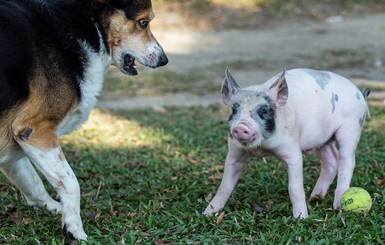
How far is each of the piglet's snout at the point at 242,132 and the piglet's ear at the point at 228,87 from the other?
438 mm

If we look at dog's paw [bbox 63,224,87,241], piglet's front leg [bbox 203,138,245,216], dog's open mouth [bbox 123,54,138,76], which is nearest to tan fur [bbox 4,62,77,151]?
dog's paw [bbox 63,224,87,241]

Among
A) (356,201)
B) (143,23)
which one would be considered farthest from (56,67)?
(356,201)

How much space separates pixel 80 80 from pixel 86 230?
108 cm

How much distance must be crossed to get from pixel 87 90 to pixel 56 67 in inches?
13.3

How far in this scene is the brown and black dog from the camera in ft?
16.4

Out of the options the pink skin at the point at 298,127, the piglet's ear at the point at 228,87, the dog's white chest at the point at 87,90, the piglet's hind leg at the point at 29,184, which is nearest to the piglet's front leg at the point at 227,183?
the pink skin at the point at 298,127

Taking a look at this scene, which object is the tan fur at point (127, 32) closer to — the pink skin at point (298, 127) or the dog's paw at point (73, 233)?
the pink skin at point (298, 127)

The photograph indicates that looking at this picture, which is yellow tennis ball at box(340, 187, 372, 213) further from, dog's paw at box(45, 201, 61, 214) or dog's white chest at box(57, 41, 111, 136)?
dog's paw at box(45, 201, 61, 214)

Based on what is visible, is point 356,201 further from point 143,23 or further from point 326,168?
point 143,23

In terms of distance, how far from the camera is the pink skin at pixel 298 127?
17.2 feet

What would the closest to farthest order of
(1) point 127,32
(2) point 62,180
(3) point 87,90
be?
(2) point 62,180 → (3) point 87,90 → (1) point 127,32

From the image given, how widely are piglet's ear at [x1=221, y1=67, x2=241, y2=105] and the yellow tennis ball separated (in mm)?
1110

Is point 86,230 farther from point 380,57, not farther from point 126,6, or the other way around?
point 380,57

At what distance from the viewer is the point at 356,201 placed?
17.7ft
